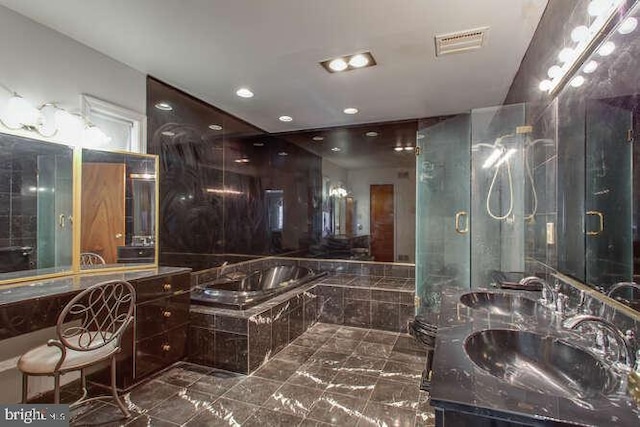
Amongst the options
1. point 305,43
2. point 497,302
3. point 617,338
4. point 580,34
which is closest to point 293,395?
point 497,302

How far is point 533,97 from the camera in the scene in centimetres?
220

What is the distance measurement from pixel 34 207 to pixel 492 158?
12.5 ft

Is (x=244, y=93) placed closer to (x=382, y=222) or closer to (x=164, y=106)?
(x=164, y=106)

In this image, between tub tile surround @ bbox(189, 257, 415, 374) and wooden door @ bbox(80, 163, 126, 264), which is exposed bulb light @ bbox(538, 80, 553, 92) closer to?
tub tile surround @ bbox(189, 257, 415, 374)

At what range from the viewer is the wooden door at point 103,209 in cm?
243

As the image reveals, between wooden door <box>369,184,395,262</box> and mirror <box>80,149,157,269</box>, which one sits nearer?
mirror <box>80,149,157,269</box>

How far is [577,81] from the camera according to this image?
1441mm

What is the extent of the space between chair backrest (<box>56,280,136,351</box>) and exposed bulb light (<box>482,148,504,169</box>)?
3.23 m

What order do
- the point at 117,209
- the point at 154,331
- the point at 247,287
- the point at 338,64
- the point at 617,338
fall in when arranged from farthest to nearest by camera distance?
1. the point at 247,287
2. the point at 117,209
3. the point at 338,64
4. the point at 154,331
5. the point at 617,338

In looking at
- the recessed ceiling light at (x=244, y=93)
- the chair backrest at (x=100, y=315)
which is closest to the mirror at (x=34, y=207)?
the chair backrest at (x=100, y=315)

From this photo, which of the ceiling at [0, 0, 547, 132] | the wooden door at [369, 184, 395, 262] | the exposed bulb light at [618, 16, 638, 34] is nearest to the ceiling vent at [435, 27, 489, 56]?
the ceiling at [0, 0, 547, 132]

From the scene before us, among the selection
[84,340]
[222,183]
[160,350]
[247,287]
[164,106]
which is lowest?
[160,350]

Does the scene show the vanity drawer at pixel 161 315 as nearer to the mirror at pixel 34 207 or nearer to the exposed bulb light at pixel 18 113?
the mirror at pixel 34 207

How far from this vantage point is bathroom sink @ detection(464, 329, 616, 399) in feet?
3.21
